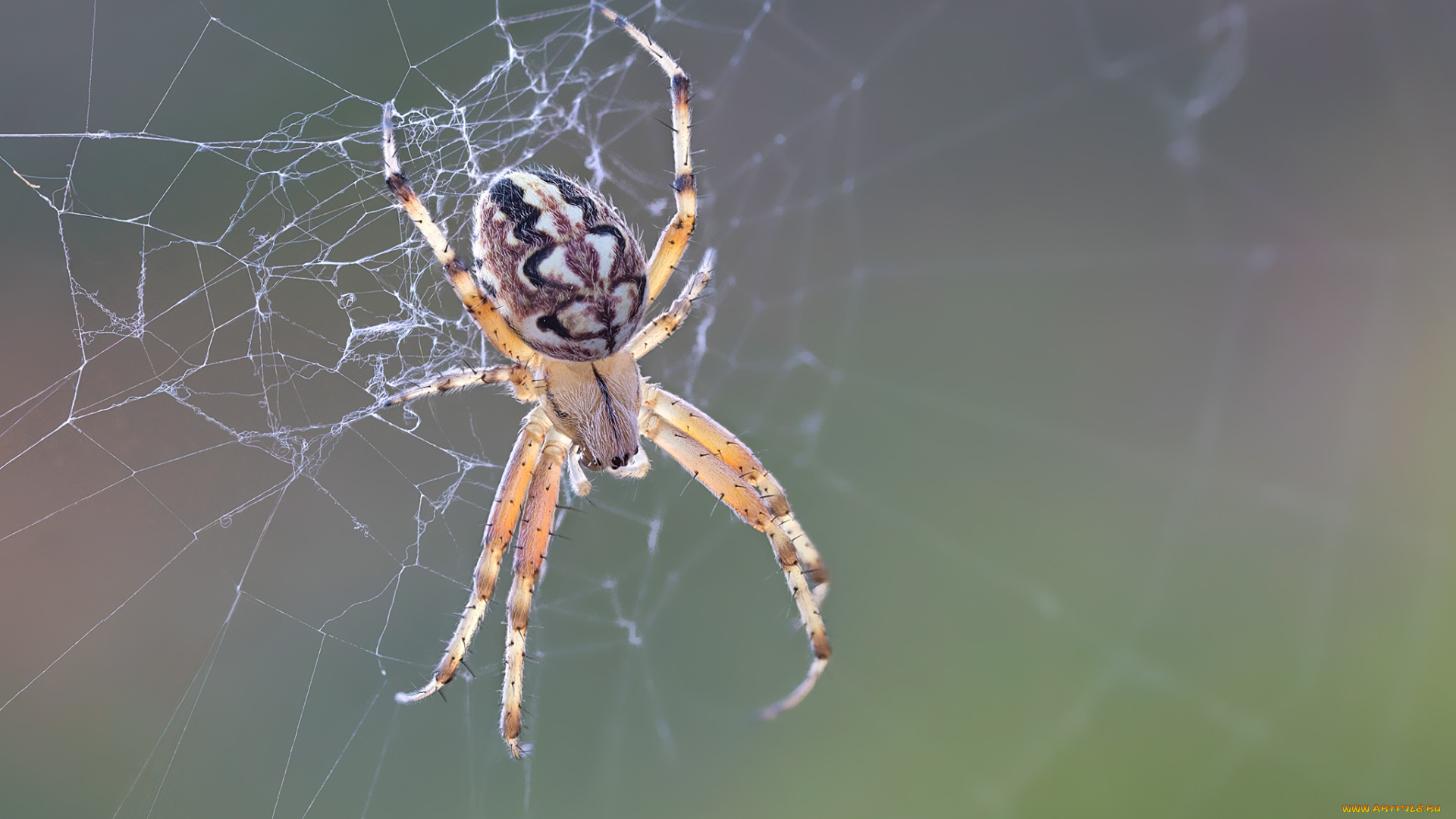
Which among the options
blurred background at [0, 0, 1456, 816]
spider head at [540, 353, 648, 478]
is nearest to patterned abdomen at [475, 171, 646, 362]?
spider head at [540, 353, 648, 478]

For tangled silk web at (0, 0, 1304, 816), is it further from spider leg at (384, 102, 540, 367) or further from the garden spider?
spider leg at (384, 102, 540, 367)

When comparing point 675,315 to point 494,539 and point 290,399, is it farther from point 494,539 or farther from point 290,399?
point 290,399

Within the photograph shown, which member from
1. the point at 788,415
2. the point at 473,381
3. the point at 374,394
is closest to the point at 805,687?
the point at 473,381

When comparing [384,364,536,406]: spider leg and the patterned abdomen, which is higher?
the patterned abdomen

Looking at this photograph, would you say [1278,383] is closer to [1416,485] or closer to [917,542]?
[1416,485]

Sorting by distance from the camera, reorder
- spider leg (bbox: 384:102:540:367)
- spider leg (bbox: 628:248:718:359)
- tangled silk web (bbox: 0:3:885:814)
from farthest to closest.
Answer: spider leg (bbox: 628:248:718:359) < tangled silk web (bbox: 0:3:885:814) < spider leg (bbox: 384:102:540:367)

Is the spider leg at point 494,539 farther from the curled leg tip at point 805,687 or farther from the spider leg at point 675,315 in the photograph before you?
the curled leg tip at point 805,687

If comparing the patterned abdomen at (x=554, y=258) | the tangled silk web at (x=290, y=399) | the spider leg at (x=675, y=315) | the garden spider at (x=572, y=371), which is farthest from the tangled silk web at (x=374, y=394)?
the patterned abdomen at (x=554, y=258)
